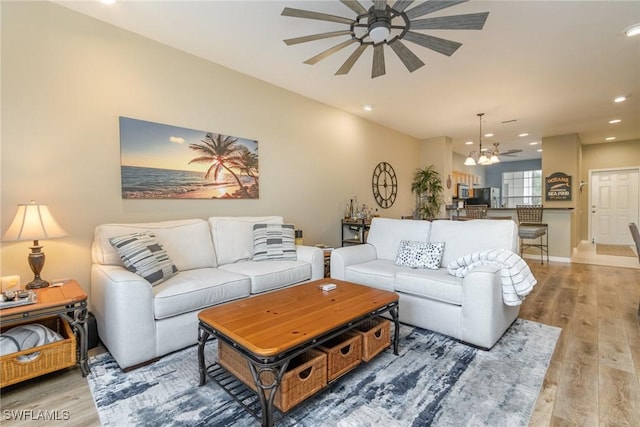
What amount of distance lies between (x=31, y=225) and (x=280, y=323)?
1.87m

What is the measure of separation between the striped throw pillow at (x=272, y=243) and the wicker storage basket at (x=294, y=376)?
4.65ft

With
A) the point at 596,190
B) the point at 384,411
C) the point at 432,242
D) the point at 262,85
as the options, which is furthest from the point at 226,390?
the point at 596,190

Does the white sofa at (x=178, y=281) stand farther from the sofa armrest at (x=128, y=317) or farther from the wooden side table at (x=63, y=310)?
the wooden side table at (x=63, y=310)

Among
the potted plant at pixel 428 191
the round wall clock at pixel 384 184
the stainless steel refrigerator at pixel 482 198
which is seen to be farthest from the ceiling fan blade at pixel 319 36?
the stainless steel refrigerator at pixel 482 198

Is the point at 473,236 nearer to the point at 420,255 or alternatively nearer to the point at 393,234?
the point at 420,255

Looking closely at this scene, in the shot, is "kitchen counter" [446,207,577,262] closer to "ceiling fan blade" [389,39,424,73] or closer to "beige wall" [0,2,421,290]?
"ceiling fan blade" [389,39,424,73]

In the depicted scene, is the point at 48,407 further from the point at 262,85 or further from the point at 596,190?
the point at 596,190

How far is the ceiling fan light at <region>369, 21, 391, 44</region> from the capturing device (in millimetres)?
1969

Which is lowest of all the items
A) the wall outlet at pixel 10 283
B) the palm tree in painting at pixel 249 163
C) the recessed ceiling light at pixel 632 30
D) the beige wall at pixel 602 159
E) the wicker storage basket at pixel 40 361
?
the wicker storage basket at pixel 40 361

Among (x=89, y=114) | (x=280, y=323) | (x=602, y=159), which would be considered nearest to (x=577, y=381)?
(x=280, y=323)

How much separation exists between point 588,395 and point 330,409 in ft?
4.97

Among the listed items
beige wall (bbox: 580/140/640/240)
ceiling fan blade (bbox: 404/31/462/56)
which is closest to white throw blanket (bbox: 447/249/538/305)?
ceiling fan blade (bbox: 404/31/462/56)

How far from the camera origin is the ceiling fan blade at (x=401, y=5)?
5.96 feet

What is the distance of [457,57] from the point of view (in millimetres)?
3168
